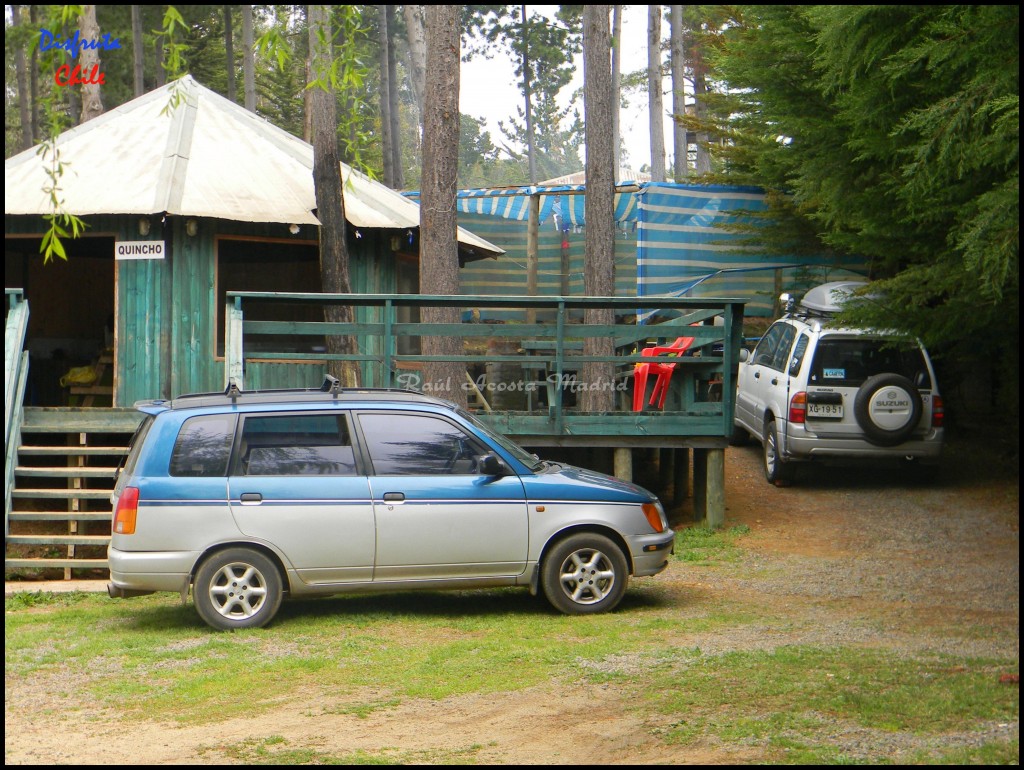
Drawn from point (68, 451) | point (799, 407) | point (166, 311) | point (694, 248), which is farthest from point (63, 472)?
point (694, 248)

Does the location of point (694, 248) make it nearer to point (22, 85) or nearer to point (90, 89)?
point (90, 89)

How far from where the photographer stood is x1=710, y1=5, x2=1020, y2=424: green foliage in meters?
6.04

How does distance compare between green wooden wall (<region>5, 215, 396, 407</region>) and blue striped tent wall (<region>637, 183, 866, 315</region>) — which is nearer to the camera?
green wooden wall (<region>5, 215, 396, 407</region>)

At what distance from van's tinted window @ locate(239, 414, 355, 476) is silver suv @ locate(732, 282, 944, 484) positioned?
687 cm

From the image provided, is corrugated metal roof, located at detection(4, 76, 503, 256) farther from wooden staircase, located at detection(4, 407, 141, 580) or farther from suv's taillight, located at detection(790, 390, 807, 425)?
suv's taillight, located at detection(790, 390, 807, 425)

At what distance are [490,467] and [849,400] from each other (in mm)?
6437

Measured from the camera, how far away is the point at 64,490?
1215 cm

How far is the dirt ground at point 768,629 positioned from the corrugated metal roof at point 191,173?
6902mm

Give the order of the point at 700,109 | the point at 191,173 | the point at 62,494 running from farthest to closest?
the point at 700,109 < the point at 191,173 < the point at 62,494

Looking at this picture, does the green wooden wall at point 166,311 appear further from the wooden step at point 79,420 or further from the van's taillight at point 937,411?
the van's taillight at point 937,411

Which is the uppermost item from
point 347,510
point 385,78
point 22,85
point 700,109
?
point 385,78

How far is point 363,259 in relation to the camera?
632 inches

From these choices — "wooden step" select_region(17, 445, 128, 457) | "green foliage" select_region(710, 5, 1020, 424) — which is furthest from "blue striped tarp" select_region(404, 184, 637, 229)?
"wooden step" select_region(17, 445, 128, 457)

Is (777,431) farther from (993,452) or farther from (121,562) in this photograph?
(121,562)
